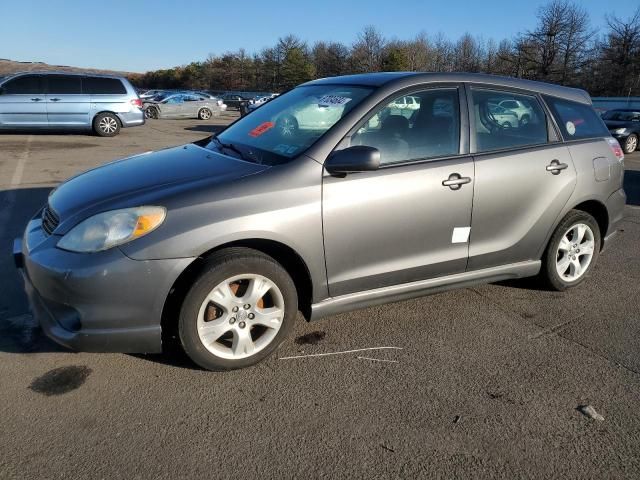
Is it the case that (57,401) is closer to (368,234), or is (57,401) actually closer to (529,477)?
(368,234)

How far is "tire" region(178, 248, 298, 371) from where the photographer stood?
278cm

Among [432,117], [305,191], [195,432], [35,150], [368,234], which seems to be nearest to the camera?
[195,432]

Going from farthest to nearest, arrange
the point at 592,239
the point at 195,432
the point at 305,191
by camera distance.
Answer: the point at 592,239 → the point at 305,191 → the point at 195,432

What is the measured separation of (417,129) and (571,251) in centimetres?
180

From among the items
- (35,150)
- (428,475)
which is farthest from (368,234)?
(35,150)

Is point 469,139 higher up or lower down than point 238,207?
higher up

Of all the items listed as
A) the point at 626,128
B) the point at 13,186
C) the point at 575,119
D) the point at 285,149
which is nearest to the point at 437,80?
the point at 285,149

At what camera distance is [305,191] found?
2.98 meters

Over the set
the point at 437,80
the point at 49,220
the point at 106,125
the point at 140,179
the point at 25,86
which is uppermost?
the point at 25,86

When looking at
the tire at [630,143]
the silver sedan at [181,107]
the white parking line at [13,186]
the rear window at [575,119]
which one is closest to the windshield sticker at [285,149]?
the rear window at [575,119]

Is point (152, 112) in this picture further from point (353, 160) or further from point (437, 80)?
point (353, 160)

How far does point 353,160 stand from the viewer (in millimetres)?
2994

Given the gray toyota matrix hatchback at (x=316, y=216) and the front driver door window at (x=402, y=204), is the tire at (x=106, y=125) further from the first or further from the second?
the front driver door window at (x=402, y=204)

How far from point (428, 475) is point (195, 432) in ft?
3.58
